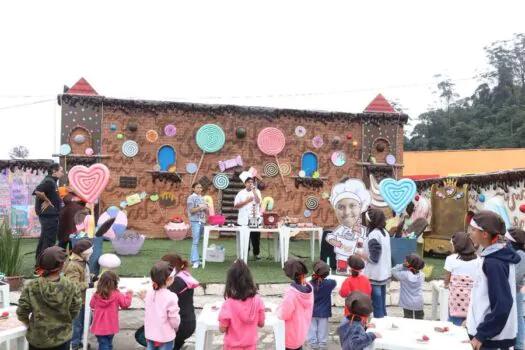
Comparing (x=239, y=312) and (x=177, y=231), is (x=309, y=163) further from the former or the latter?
(x=239, y=312)

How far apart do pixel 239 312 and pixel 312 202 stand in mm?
10981

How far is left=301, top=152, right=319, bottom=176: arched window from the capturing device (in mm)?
14742

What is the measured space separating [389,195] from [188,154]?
621 centimetres

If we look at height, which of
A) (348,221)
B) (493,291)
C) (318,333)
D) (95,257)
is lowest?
(318,333)

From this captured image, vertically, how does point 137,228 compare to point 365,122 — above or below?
below

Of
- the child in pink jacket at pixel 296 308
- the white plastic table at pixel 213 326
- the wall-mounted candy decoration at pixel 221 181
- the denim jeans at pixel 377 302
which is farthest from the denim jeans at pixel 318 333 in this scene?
the wall-mounted candy decoration at pixel 221 181

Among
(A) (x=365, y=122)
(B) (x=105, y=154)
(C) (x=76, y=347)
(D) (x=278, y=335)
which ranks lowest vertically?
(C) (x=76, y=347)

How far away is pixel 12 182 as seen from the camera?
540 inches

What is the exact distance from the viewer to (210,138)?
46.7 ft

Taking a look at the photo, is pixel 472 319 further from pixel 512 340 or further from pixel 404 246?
pixel 404 246

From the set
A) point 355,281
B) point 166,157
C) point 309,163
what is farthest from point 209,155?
point 355,281

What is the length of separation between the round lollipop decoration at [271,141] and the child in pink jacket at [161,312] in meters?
10.2

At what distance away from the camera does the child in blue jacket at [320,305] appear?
5.18m

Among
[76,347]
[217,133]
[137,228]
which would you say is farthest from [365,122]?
[76,347]
